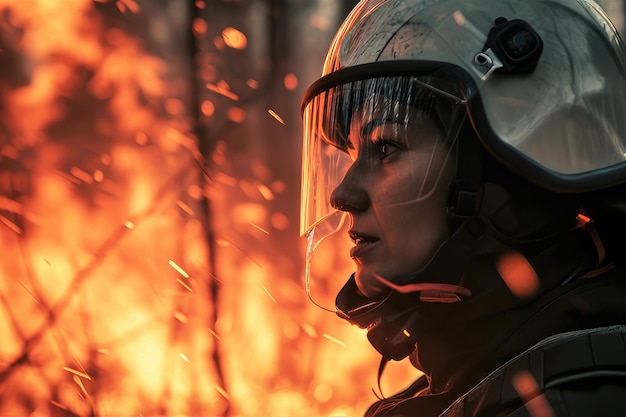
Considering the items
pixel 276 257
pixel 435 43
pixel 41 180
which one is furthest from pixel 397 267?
pixel 41 180

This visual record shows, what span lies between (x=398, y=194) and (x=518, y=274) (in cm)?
23

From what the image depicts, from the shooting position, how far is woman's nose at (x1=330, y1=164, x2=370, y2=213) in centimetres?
159

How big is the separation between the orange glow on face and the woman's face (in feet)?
0.35

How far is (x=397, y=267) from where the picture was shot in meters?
1.55

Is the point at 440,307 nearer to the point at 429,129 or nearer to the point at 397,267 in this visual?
the point at 397,267

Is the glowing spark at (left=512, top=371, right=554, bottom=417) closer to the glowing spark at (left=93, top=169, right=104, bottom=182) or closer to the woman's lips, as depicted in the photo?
the woman's lips

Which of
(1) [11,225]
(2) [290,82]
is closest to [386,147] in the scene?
(2) [290,82]

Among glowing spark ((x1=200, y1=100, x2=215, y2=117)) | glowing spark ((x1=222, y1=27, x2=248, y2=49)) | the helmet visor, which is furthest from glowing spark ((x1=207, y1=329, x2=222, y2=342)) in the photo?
the helmet visor

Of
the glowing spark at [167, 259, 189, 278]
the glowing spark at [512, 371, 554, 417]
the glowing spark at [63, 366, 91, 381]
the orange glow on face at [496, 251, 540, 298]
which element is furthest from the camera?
the glowing spark at [167, 259, 189, 278]

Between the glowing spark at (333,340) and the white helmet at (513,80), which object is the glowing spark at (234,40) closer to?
the glowing spark at (333,340)

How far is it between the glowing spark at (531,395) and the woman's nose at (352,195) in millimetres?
441

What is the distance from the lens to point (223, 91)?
421cm

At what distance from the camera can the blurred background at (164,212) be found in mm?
4070

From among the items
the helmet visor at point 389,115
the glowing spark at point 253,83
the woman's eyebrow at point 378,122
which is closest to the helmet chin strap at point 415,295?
the helmet visor at point 389,115
